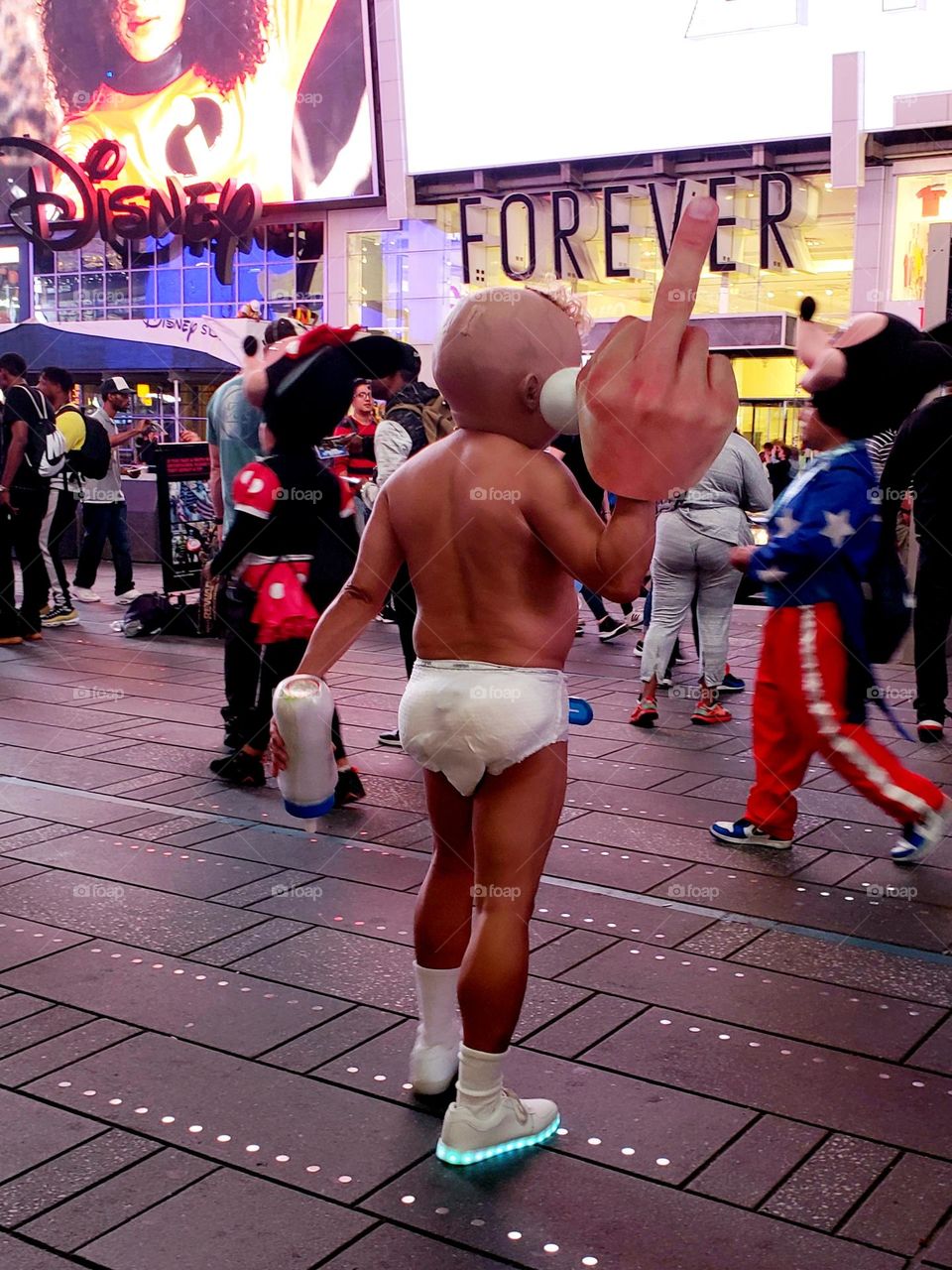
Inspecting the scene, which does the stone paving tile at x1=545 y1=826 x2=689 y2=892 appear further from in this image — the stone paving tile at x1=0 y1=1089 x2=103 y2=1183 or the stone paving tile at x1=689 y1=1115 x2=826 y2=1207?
the stone paving tile at x1=0 y1=1089 x2=103 y2=1183

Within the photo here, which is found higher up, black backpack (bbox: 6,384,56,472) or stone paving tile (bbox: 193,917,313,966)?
black backpack (bbox: 6,384,56,472)

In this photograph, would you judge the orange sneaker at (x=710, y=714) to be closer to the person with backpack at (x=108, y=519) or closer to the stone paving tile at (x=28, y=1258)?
the stone paving tile at (x=28, y=1258)

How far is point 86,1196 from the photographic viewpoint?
2.56 meters

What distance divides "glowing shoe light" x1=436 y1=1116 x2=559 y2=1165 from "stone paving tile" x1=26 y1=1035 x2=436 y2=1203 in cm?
6

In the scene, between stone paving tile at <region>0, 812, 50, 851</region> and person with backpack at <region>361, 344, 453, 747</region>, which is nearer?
stone paving tile at <region>0, 812, 50, 851</region>

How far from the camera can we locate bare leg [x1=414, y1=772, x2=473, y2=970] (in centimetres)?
286

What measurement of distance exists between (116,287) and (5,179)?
3812 mm

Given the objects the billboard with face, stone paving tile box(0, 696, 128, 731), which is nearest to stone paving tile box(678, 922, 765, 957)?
stone paving tile box(0, 696, 128, 731)

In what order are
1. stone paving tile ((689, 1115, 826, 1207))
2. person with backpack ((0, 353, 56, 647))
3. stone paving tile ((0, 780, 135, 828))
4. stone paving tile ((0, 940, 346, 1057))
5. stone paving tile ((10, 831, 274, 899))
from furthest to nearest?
person with backpack ((0, 353, 56, 647))
stone paving tile ((0, 780, 135, 828))
stone paving tile ((10, 831, 274, 899))
stone paving tile ((0, 940, 346, 1057))
stone paving tile ((689, 1115, 826, 1207))

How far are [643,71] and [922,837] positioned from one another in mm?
18903

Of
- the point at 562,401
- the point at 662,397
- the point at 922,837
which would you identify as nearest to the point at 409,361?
the point at 922,837

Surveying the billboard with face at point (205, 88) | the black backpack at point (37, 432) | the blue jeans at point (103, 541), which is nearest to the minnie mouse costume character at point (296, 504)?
the black backpack at point (37, 432)

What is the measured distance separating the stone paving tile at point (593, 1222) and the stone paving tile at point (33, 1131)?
667mm

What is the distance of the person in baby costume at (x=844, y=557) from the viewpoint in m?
4.55
